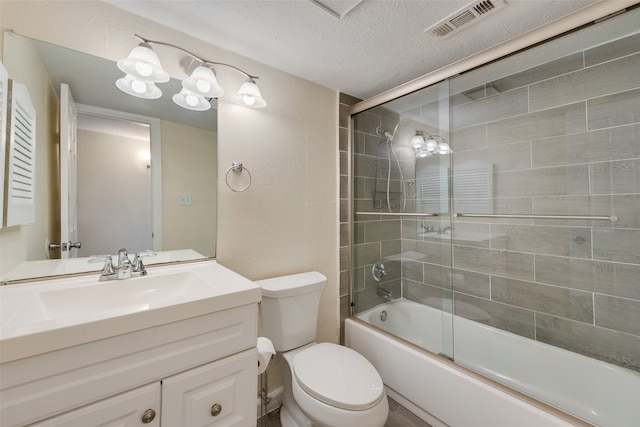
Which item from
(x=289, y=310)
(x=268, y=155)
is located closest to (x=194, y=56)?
(x=268, y=155)

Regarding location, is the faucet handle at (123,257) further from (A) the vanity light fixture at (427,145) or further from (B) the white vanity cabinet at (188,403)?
(A) the vanity light fixture at (427,145)

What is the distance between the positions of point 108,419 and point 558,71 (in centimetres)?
258

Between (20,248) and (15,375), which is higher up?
(20,248)

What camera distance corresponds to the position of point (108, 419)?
708 mm

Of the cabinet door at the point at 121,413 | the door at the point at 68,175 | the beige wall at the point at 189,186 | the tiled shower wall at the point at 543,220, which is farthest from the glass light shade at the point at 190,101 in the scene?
the cabinet door at the point at 121,413

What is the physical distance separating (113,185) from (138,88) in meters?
0.46

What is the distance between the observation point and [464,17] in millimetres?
1195

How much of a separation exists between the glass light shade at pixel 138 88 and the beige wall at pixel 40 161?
9.8 inches

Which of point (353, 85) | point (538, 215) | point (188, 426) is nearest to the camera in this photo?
point (188, 426)

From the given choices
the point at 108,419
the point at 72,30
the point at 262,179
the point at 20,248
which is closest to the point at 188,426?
the point at 108,419

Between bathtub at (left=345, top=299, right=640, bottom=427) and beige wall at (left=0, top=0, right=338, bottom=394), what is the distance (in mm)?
495

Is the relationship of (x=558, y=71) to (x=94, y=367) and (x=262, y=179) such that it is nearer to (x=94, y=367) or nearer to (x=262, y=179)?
(x=262, y=179)

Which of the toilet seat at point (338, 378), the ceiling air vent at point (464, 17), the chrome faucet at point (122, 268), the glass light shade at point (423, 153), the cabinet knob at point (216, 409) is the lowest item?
the toilet seat at point (338, 378)

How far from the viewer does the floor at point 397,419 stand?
4.80 feet
